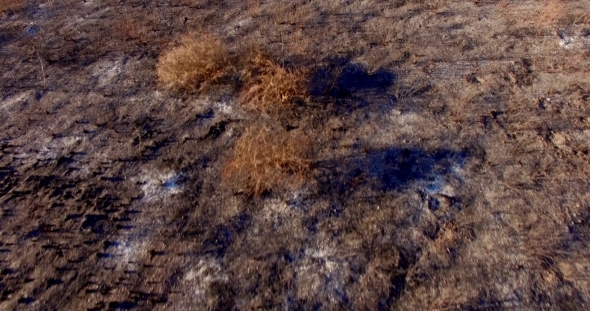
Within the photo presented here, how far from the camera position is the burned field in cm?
346

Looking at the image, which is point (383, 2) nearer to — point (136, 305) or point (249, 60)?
point (249, 60)

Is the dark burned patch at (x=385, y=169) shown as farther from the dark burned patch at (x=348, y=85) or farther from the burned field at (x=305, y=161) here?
the dark burned patch at (x=348, y=85)

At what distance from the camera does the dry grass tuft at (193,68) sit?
205 inches

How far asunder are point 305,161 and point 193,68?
1913mm

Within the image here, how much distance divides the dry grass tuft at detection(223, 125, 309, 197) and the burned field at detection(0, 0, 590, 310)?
0.02 metres

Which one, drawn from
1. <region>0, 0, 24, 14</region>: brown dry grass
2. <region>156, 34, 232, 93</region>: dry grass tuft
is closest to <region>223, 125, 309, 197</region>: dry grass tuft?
<region>156, 34, 232, 93</region>: dry grass tuft

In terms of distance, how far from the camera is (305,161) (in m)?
4.25

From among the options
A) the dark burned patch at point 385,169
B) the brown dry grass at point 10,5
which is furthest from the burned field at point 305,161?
the brown dry grass at point 10,5

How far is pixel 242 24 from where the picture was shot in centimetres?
628

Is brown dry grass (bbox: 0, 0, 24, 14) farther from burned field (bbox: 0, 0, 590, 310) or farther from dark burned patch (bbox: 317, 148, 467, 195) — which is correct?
dark burned patch (bbox: 317, 148, 467, 195)

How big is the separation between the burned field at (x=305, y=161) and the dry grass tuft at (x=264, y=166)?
0.02 meters

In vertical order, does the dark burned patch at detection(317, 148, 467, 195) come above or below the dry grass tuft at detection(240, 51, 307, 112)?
below

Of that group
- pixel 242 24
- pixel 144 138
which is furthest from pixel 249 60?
pixel 144 138

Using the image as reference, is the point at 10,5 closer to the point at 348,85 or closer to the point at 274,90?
the point at 274,90
